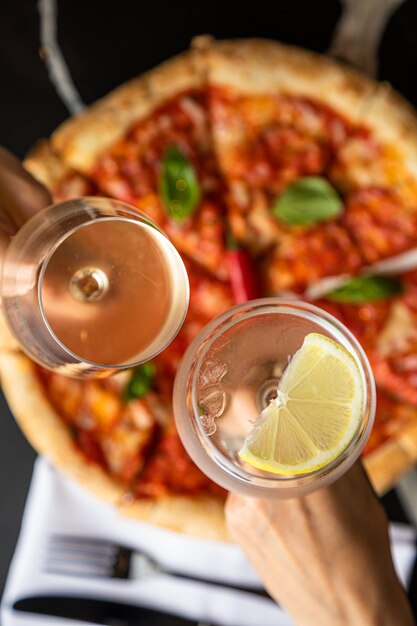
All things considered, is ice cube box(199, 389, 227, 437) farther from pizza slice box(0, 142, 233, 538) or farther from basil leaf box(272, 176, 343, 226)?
basil leaf box(272, 176, 343, 226)

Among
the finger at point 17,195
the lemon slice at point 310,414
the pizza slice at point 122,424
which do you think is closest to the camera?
the lemon slice at point 310,414

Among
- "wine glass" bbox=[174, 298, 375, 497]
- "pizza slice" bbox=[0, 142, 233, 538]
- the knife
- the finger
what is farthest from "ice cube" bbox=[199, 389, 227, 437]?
the knife

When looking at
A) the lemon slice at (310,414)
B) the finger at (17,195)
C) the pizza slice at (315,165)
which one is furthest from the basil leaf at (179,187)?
the lemon slice at (310,414)

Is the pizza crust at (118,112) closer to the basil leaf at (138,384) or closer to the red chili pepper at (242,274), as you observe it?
the red chili pepper at (242,274)

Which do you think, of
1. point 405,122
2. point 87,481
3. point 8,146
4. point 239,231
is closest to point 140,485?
point 87,481

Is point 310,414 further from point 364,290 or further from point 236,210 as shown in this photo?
point 236,210

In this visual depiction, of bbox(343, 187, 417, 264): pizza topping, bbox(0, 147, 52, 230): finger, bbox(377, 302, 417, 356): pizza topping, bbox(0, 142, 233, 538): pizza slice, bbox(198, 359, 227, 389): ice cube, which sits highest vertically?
bbox(0, 147, 52, 230): finger
